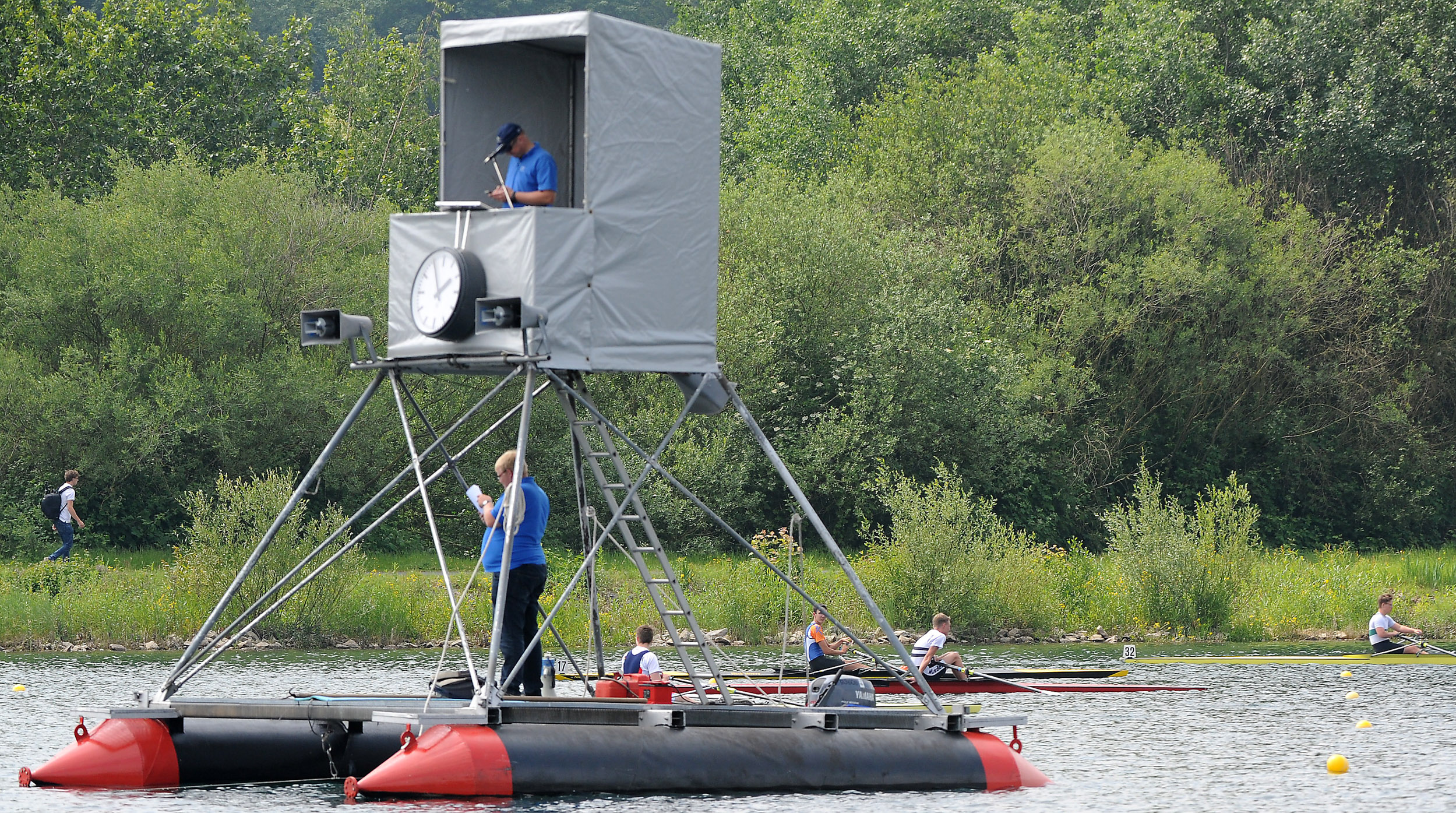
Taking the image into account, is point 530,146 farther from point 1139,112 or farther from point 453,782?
point 1139,112

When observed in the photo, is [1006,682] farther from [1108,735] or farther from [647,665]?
[647,665]

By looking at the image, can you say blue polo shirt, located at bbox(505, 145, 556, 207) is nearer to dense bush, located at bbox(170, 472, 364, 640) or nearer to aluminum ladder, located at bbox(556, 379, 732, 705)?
aluminum ladder, located at bbox(556, 379, 732, 705)

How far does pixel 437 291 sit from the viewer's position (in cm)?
1494

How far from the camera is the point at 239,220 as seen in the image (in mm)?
43750

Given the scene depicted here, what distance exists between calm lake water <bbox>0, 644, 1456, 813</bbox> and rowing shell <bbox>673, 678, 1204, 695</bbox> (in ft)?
0.63

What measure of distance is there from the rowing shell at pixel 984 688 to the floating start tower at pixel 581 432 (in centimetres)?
809

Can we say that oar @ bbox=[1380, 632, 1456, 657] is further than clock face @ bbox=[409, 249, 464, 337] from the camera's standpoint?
Yes

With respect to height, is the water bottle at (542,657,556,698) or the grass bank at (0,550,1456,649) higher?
the water bottle at (542,657,556,698)

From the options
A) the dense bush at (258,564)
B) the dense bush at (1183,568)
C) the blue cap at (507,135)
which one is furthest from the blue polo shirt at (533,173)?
the dense bush at (1183,568)

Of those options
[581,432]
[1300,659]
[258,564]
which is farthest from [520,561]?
[1300,659]

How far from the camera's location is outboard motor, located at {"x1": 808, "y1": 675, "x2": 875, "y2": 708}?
1777 cm

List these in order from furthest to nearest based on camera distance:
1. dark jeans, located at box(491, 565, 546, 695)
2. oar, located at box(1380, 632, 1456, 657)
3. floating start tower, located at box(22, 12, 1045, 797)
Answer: oar, located at box(1380, 632, 1456, 657)
dark jeans, located at box(491, 565, 546, 695)
floating start tower, located at box(22, 12, 1045, 797)

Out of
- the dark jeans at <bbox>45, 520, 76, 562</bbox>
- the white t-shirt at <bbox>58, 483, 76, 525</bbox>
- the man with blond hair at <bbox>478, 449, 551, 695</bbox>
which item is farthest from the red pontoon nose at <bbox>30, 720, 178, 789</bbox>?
the white t-shirt at <bbox>58, 483, 76, 525</bbox>

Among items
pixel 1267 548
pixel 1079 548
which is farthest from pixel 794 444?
pixel 1267 548
